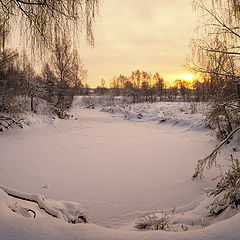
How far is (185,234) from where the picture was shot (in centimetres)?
89

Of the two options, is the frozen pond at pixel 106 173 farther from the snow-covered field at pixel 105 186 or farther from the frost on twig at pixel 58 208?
the frost on twig at pixel 58 208

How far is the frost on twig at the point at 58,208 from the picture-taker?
1629 millimetres

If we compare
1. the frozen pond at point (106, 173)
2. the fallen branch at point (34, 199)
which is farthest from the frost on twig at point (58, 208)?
the frozen pond at point (106, 173)

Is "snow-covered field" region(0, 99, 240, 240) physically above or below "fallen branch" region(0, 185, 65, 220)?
below

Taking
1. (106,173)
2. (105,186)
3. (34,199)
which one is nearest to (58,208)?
(34,199)

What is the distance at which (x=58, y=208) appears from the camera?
222cm

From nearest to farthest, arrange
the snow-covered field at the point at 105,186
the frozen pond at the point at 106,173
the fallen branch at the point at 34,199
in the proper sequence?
the snow-covered field at the point at 105,186 → the fallen branch at the point at 34,199 → the frozen pond at the point at 106,173

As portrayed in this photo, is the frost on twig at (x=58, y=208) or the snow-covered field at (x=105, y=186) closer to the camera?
the snow-covered field at (x=105, y=186)

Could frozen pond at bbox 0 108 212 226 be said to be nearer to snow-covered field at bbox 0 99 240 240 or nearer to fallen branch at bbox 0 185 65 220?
snow-covered field at bbox 0 99 240 240

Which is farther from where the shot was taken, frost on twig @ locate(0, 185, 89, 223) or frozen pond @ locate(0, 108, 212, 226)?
frozen pond @ locate(0, 108, 212, 226)

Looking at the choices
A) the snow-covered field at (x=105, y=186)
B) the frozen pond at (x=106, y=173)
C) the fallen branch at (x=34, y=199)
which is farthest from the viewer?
the frozen pond at (x=106, y=173)

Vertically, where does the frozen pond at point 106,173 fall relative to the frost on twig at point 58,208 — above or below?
below

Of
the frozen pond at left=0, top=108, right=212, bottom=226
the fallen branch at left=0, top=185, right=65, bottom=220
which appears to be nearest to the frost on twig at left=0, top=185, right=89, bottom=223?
the fallen branch at left=0, top=185, right=65, bottom=220

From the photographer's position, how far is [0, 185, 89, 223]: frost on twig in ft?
5.34
